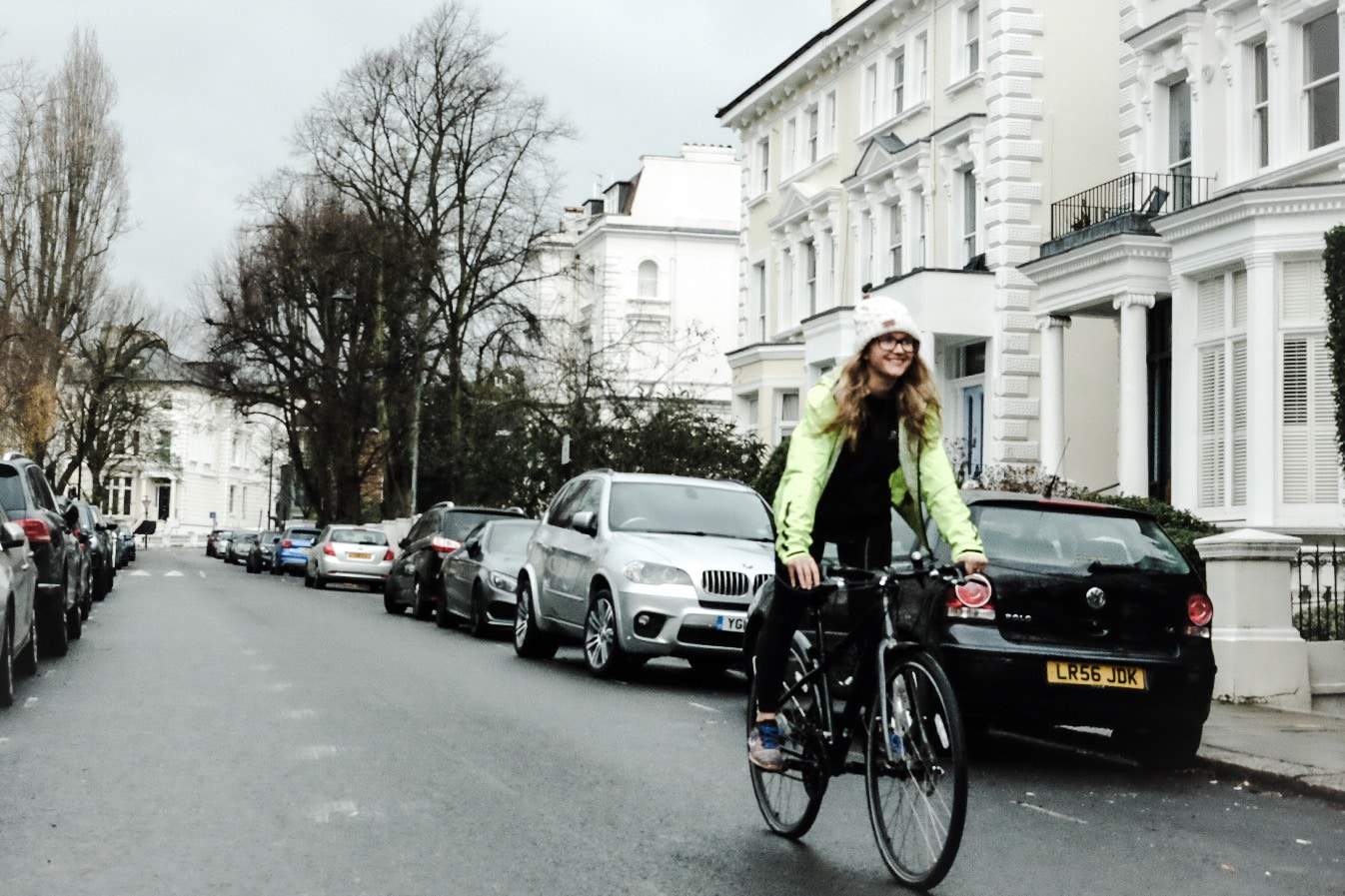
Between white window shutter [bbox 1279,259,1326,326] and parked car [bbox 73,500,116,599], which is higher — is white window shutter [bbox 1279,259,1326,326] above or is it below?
above

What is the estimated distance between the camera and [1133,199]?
26.6m

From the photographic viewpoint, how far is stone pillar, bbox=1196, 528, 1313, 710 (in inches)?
547

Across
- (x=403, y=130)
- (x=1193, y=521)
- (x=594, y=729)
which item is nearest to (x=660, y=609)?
(x=594, y=729)

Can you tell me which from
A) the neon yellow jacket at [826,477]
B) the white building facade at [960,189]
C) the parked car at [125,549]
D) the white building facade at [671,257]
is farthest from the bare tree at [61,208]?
the neon yellow jacket at [826,477]

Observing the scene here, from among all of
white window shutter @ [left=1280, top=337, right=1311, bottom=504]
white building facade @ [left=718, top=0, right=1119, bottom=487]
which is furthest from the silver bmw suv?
white building facade @ [left=718, top=0, right=1119, bottom=487]

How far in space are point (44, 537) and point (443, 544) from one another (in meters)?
11.3

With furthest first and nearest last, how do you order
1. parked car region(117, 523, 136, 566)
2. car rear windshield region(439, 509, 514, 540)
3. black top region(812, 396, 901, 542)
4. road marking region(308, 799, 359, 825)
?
parked car region(117, 523, 136, 566) → car rear windshield region(439, 509, 514, 540) → road marking region(308, 799, 359, 825) → black top region(812, 396, 901, 542)

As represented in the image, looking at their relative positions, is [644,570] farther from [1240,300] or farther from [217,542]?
[217,542]

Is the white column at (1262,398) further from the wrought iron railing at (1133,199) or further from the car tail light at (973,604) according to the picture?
the car tail light at (973,604)

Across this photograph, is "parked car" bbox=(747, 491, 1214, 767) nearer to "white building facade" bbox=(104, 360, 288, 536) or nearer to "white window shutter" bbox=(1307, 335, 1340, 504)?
"white window shutter" bbox=(1307, 335, 1340, 504)

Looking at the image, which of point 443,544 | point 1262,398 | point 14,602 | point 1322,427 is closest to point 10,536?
point 14,602

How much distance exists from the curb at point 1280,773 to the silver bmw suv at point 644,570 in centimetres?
475

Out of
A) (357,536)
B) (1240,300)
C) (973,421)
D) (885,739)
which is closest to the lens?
(885,739)

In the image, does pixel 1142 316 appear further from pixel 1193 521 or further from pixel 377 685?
pixel 377 685
